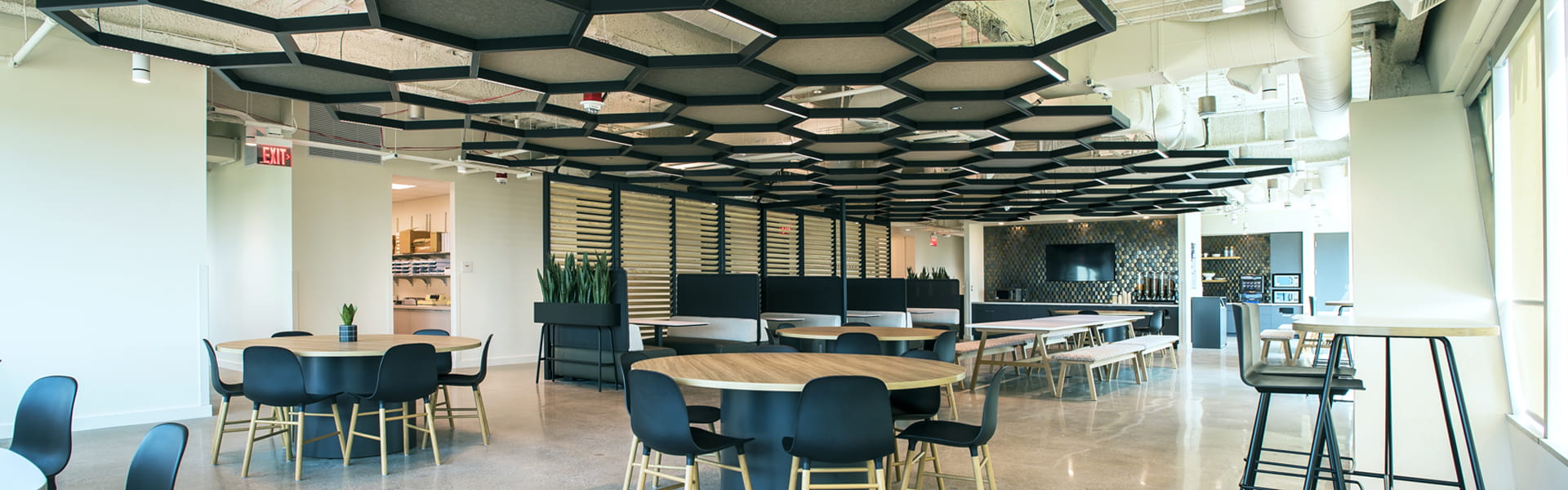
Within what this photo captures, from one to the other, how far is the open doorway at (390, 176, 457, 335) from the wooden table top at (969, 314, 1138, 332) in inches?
292

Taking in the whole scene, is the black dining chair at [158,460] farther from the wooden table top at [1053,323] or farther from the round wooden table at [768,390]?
the wooden table top at [1053,323]

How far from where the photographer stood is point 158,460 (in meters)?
2.21

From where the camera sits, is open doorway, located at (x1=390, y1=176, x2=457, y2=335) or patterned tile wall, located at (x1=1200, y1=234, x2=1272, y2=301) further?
patterned tile wall, located at (x1=1200, y1=234, x2=1272, y2=301)

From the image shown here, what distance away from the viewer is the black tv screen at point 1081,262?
650 inches

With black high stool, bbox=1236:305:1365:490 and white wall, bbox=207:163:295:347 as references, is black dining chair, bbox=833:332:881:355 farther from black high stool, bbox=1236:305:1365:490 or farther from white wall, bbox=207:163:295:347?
white wall, bbox=207:163:295:347

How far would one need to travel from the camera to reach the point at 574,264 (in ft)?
29.1

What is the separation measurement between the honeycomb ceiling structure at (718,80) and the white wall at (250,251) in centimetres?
162

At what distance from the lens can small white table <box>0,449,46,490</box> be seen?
1757mm

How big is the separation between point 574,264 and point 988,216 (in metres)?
9.38

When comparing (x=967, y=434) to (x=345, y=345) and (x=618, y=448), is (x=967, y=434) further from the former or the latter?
(x=345, y=345)

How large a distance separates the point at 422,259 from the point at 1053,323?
898 centimetres

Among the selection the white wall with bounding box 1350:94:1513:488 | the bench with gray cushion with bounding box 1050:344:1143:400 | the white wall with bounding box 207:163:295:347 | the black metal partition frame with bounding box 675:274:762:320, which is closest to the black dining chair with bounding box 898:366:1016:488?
the white wall with bounding box 1350:94:1513:488

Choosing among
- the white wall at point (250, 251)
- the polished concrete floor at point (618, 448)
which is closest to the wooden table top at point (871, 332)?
the polished concrete floor at point (618, 448)

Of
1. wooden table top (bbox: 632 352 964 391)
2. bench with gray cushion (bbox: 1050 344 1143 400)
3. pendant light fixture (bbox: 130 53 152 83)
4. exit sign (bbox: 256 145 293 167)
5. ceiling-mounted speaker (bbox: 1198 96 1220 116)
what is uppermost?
pendant light fixture (bbox: 130 53 152 83)
